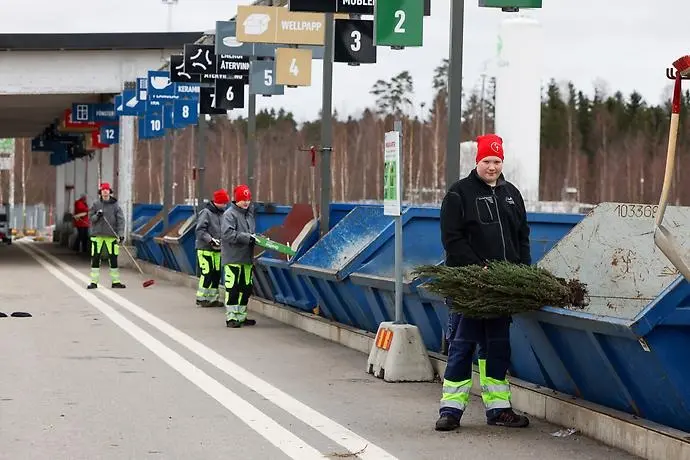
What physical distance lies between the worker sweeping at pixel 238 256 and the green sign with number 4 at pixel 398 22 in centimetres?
446

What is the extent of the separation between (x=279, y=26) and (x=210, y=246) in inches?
140

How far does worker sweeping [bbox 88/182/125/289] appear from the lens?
85.7 ft

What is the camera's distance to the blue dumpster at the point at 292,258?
19.1m

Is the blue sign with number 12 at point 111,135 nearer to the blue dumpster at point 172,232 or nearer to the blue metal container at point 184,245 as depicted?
the blue dumpster at point 172,232

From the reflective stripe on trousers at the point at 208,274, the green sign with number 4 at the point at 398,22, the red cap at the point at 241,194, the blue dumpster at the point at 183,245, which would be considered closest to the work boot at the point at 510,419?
the green sign with number 4 at the point at 398,22

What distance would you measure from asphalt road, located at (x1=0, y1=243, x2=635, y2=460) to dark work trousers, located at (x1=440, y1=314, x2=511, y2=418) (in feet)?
0.70

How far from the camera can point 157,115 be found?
115ft

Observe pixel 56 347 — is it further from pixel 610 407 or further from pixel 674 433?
pixel 674 433

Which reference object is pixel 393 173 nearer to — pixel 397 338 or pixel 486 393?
pixel 397 338

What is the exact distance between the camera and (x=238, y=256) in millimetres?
19141

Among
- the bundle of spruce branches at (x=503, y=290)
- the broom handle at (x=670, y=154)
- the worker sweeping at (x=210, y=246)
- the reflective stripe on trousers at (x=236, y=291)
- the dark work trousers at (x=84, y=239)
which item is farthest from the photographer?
the dark work trousers at (x=84, y=239)

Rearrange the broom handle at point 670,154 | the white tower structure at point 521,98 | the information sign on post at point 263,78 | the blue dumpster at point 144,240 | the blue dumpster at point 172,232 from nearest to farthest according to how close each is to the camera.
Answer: the broom handle at point 670,154 < the information sign on post at point 263,78 < the blue dumpster at point 172,232 < the blue dumpster at point 144,240 < the white tower structure at point 521,98

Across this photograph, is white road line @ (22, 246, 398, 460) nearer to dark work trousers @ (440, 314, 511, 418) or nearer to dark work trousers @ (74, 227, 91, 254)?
dark work trousers @ (440, 314, 511, 418)

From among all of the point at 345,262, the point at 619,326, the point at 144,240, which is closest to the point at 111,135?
the point at 144,240
